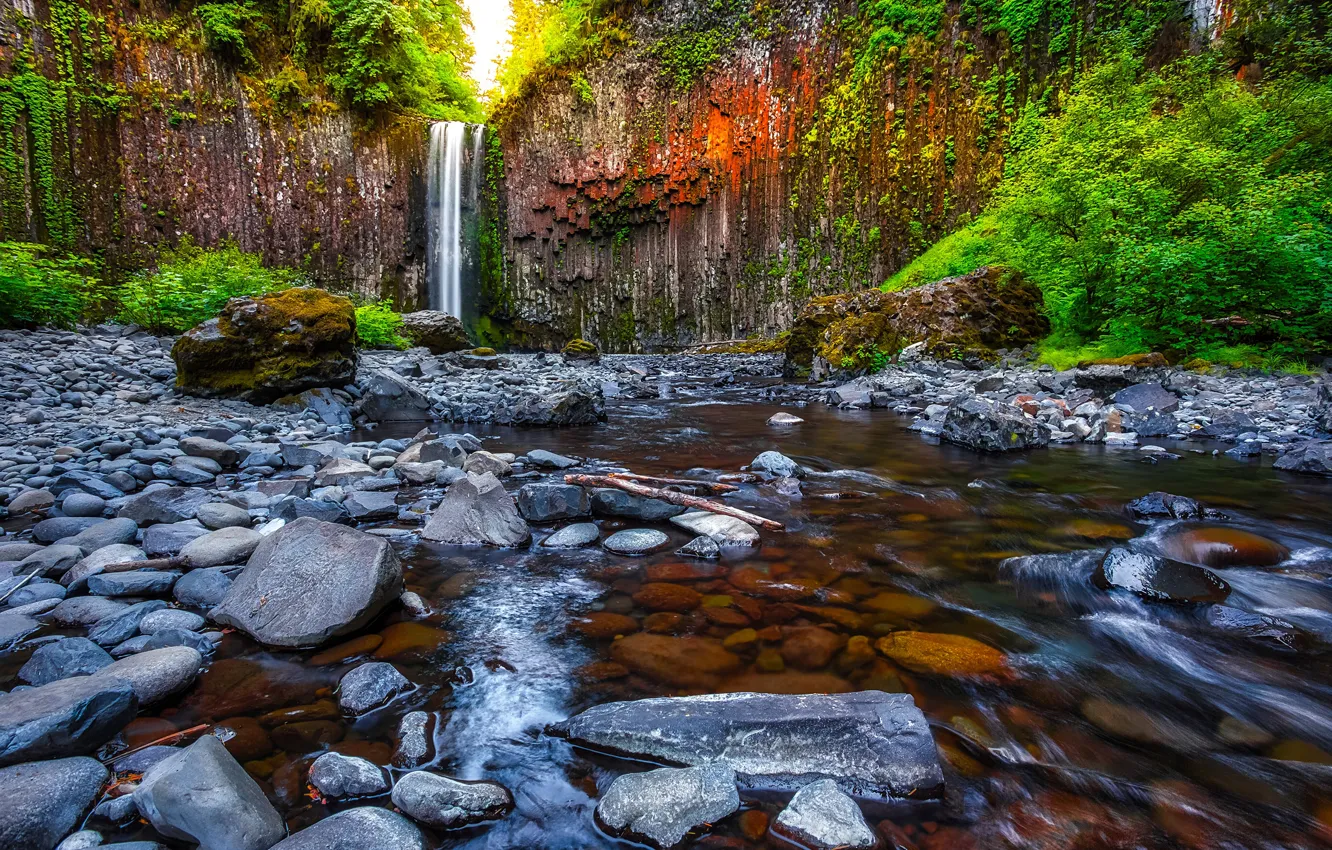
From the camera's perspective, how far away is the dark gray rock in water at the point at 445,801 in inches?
48.6

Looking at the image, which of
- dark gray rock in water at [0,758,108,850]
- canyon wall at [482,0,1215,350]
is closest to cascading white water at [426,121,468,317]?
canyon wall at [482,0,1215,350]

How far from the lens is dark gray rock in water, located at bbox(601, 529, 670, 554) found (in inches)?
115

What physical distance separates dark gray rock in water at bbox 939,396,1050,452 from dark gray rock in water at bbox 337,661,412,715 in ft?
17.6

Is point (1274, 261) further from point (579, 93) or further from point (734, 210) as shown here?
point (579, 93)

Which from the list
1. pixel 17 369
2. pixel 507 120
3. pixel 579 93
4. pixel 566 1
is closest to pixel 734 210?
pixel 579 93

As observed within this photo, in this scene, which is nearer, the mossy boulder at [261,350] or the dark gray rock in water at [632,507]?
the dark gray rock in water at [632,507]

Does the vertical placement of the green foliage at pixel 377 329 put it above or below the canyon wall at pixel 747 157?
below

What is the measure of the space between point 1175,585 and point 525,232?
2414 cm

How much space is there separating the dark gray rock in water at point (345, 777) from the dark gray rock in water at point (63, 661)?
3.12 ft

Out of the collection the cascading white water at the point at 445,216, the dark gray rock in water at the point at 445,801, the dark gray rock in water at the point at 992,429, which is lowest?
the dark gray rock in water at the point at 445,801

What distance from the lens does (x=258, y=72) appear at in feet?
63.0

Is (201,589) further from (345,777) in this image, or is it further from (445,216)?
(445,216)

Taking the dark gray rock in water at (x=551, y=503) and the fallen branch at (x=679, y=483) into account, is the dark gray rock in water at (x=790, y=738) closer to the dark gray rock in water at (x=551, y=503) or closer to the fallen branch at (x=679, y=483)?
the dark gray rock in water at (x=551, y=503)

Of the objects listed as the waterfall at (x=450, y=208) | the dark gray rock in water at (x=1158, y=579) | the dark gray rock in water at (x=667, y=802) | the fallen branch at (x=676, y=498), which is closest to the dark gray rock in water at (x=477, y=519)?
the fallen branch at (x=676, y=498)
